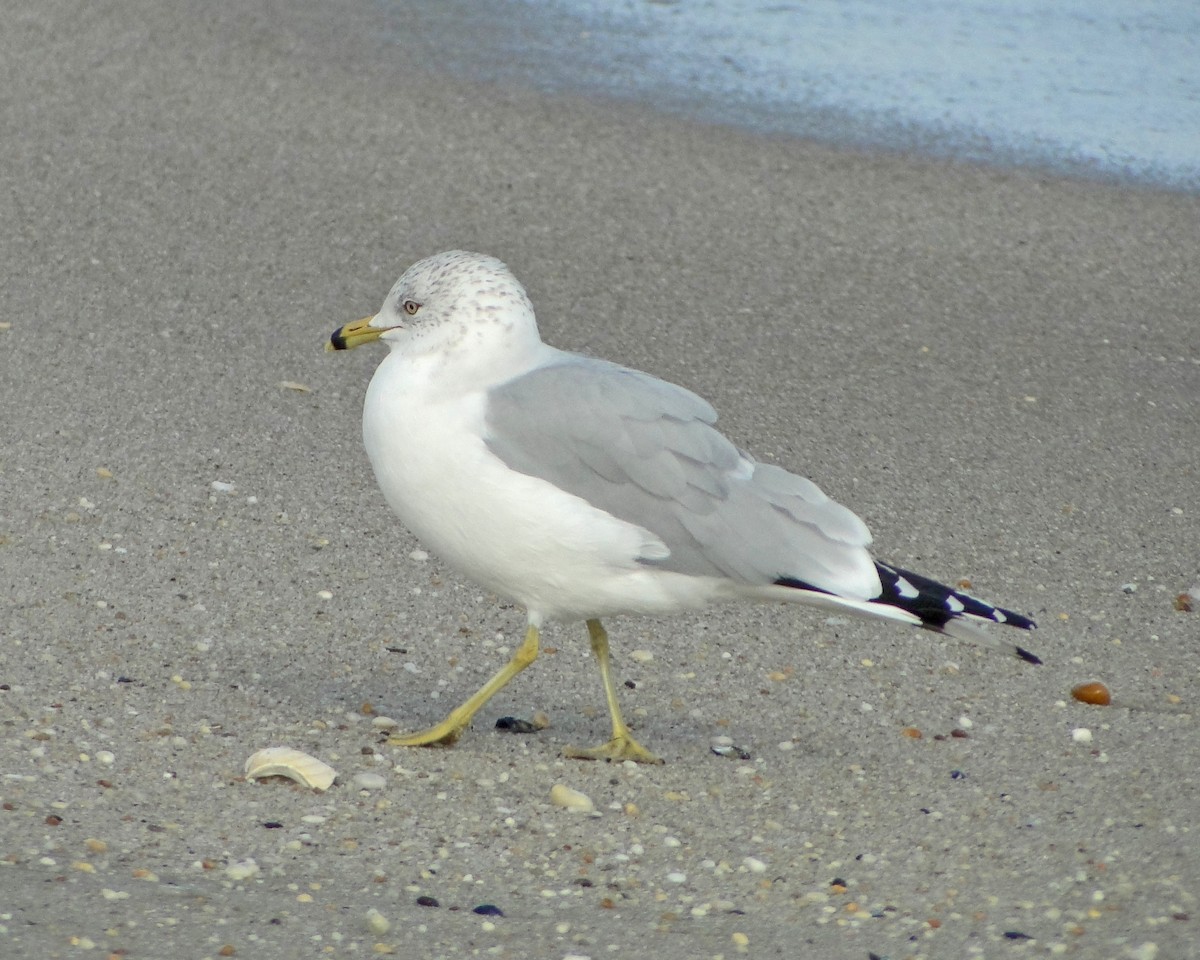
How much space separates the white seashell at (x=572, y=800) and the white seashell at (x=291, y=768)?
44 centimetres

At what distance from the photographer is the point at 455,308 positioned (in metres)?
3.62

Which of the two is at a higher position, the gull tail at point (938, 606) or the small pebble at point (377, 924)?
the gull tail at point (938, 606)

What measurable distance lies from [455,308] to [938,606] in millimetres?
1128

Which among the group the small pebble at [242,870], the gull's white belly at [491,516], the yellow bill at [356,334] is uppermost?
the yellow bill at [356,334]

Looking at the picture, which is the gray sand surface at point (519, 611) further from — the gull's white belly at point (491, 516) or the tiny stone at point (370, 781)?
the gull's white belly at point (491, 516)

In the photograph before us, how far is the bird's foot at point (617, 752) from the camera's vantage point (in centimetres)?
379

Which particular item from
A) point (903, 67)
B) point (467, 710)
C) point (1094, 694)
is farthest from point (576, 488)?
point (903, 67)

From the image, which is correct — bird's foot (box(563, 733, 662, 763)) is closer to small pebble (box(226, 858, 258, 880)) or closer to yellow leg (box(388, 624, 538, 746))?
yellow leg (box(388, 624, 538, 746))

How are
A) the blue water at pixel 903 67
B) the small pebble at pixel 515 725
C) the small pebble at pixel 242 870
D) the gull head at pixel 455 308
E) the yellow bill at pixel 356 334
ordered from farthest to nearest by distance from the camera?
the blue water at pixel 903 67, the small pebble at pixel 515 725, the yellow bill at pixel 356 334, the gull head at pixel 455 308, the small pebble at pixel 242 870

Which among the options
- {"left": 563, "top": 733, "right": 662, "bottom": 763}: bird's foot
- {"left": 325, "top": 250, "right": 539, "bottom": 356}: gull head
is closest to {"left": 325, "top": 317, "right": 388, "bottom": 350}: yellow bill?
{"left": 325, "top": 250, "right": 539, "bottom": 356}: gull head

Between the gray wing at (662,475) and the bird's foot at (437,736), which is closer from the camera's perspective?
the gray wing at (662,475)

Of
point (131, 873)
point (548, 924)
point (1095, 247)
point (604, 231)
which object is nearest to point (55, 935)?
point (131, 873)

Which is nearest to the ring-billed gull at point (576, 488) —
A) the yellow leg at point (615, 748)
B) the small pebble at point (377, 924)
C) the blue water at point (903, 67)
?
the yellow leg at point (615, 748)

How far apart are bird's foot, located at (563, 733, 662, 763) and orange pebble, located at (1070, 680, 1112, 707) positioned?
106cm
